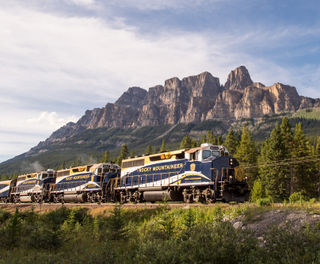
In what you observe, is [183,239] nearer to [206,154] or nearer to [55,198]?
[206,154]

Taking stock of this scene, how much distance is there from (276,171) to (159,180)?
29183mm

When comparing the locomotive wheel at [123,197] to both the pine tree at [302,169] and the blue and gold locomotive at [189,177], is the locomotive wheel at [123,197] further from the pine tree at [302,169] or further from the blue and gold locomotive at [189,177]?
the pine tree at [302,169]

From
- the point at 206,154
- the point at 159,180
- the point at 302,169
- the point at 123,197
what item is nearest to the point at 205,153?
the point at 206,154

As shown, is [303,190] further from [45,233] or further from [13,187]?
[13,187]

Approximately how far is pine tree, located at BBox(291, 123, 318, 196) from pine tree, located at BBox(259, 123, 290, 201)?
1.56 m

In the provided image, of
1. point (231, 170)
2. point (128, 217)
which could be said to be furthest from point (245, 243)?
point (128, 217)

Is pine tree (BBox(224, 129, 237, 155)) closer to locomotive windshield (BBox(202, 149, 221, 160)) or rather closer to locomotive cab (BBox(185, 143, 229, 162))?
locomotive cab (BBox(185, 143, 229, 162))

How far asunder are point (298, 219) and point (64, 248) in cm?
1345

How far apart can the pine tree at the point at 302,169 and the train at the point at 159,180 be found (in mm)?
30226

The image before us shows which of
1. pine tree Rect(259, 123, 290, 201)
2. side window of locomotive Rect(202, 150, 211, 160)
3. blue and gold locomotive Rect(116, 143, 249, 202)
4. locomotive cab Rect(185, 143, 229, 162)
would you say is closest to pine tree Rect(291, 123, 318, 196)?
pine tree Rect(259, 123, 290, 201)

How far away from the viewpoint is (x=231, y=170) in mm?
24875


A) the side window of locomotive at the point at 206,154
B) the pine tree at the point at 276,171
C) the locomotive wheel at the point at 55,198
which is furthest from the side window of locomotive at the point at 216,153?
the locomotive wheel at the point at 55,198

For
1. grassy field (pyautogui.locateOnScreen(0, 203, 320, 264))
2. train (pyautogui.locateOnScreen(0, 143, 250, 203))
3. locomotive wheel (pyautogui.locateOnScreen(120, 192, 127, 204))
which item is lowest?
grassy field (pyautogui.locateOnScreen(0, 203, 320, 264))

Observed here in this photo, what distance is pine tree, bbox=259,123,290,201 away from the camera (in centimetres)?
4988
